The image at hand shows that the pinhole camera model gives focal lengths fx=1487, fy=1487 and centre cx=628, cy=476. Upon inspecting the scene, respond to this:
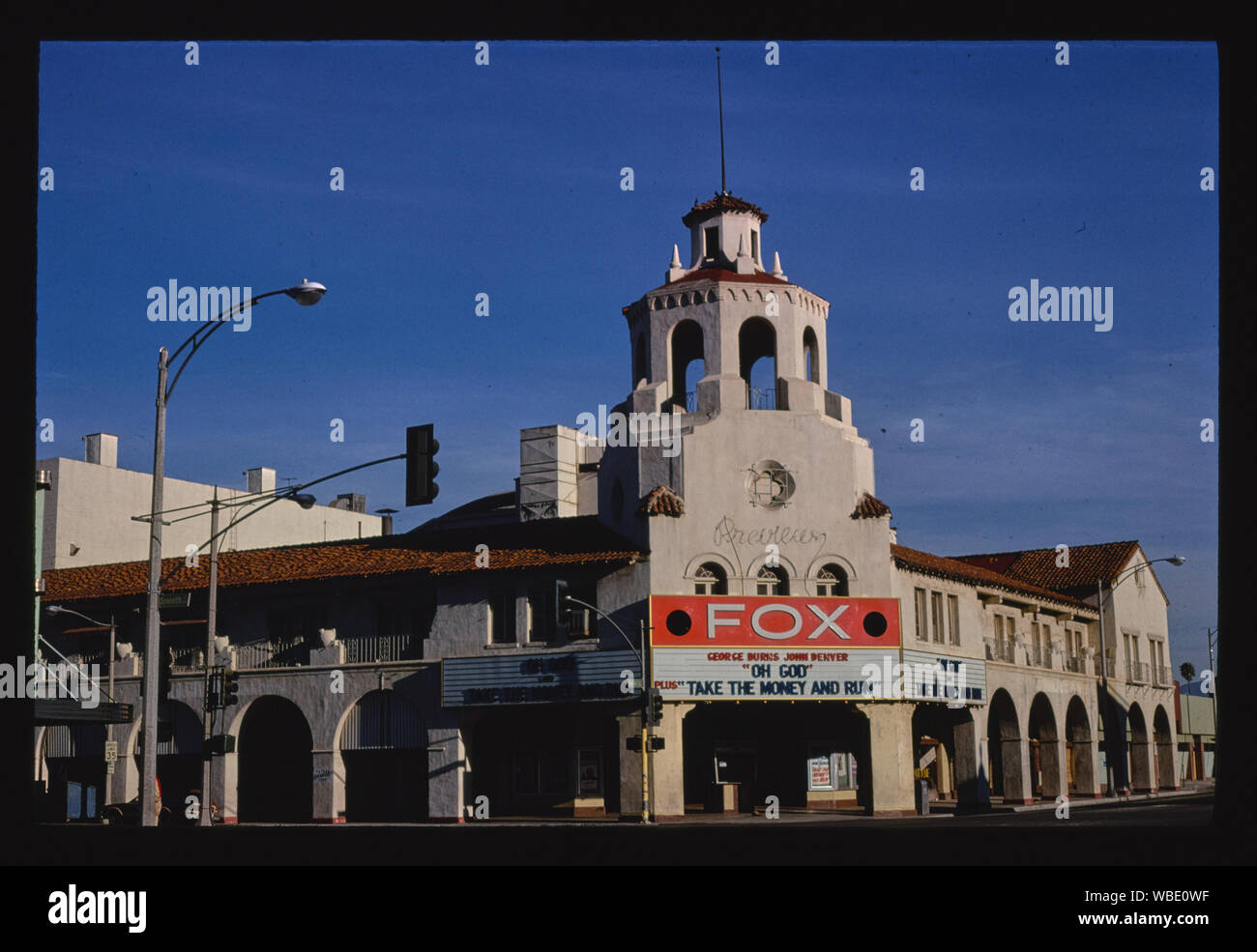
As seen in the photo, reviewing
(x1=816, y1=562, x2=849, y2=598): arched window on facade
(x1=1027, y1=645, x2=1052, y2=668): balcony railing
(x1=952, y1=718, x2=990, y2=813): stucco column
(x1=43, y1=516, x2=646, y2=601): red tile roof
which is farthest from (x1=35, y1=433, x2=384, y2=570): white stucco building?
(x1=1027, y1=645, x2=1052, y2=668): balcony railing

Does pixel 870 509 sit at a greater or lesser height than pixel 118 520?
lesser

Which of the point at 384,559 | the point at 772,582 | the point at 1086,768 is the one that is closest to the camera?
the point at 772,582

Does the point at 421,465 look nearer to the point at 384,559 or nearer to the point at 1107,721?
the point at 384,559

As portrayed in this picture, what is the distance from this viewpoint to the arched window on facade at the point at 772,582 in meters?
48.7

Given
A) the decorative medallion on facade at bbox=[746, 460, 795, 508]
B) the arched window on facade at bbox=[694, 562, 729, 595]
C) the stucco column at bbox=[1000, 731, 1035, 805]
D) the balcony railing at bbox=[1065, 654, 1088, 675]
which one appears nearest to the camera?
Answer: the arched window on facade at bbox=[694, 562, 729, 595]

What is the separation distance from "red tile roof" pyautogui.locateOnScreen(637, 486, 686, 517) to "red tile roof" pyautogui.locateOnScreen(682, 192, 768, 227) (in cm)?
1108

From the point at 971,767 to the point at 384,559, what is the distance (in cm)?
2232

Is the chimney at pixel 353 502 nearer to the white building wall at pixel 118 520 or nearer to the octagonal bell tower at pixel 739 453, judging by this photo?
the white building wall at pixel 118 520

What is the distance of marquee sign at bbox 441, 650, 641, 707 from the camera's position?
47094mm

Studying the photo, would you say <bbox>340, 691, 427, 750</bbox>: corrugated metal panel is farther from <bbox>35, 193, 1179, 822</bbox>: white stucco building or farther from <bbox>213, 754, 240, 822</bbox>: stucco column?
<bbox>213, 754, 240, 822</bbox>: stucco column

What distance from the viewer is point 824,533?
49.1 m

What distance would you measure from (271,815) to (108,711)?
1236 cm

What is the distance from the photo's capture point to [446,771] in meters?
49.2
